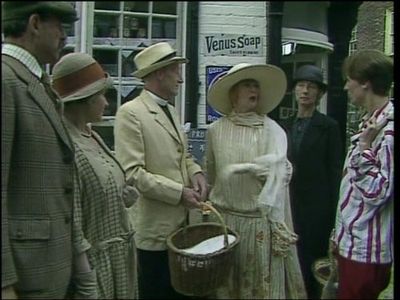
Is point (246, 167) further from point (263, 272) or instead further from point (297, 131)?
point (263, 272)

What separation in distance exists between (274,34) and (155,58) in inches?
9.1

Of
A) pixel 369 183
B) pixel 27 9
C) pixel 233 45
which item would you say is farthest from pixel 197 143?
pixel 27 9

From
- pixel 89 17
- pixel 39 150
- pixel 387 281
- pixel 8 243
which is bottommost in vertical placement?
pixel 387 281

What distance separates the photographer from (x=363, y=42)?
1374 millimetres

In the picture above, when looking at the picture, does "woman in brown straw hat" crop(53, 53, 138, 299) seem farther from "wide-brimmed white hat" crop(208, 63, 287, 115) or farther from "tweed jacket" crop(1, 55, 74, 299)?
"wide-brimmed white hat" crop(208, 63, 287, 115)

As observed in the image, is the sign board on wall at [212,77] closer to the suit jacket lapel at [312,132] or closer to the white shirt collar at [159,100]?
the white shirt collar at [159,100]

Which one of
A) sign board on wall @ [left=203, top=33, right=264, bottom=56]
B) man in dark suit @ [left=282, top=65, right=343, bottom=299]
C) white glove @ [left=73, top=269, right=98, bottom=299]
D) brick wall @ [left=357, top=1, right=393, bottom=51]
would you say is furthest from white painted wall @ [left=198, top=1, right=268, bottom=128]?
white glove @ [left=73, top=269, right=98, bottom=299]

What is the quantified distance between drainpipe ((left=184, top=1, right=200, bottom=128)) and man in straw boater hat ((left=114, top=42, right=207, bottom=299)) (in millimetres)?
20

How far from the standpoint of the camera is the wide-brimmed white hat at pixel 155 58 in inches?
44.4

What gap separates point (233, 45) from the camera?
3.99ft

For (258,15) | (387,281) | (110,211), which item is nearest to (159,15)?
(258,15)

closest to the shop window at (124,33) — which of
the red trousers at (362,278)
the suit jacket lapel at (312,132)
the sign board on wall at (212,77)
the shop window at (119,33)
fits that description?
the shop window at (119,33)

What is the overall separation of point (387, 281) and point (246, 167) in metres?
0.41

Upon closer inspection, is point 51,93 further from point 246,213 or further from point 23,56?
point 246,213
